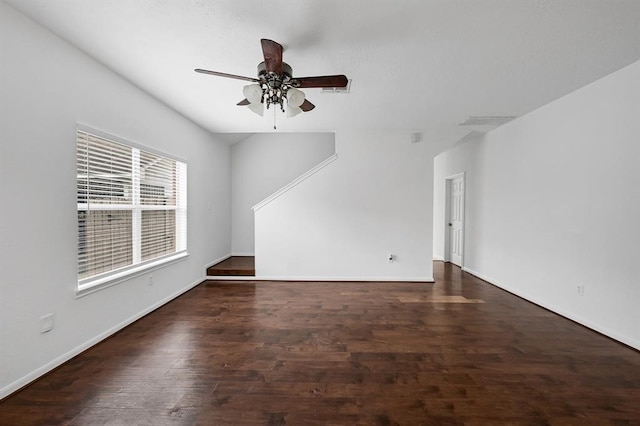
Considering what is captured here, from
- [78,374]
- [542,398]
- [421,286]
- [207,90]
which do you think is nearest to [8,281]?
[78,374]

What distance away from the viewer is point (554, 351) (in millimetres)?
2455

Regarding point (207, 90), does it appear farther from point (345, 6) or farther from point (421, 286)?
point (421, 286)

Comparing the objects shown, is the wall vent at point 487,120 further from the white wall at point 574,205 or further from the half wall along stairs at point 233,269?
the half wall along stairs at point 233,269

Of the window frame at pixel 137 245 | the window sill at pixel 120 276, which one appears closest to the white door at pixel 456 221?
the window frame at pixel 137 245

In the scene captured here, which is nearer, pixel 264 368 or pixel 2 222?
pixel 2 222

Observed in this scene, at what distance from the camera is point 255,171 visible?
6.04m

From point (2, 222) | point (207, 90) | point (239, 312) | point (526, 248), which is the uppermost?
point (207, 90)

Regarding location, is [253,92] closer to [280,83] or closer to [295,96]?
[280,83]

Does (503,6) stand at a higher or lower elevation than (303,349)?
higher

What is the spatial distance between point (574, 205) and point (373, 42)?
3.11 meters

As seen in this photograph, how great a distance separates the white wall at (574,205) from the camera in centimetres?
259

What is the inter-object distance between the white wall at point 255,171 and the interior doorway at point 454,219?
363cm

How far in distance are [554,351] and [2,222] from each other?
4666 mm

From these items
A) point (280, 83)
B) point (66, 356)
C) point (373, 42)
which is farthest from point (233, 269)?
point (373, 42)
